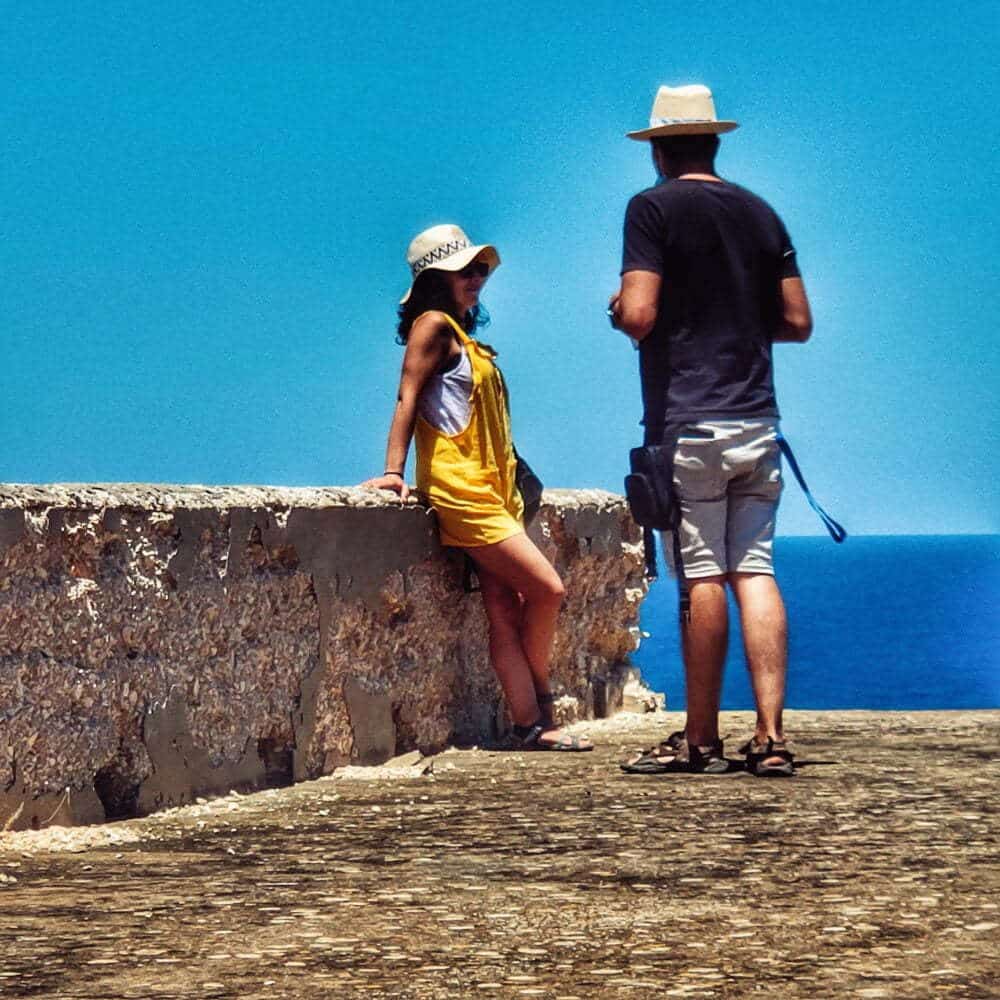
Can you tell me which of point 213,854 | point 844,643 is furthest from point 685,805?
point 844,643

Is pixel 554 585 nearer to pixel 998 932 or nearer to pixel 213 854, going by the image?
pixel 213 854

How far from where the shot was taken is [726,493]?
540 cm

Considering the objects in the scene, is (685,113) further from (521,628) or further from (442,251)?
(521,628)

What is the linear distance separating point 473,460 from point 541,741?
90 centimetres

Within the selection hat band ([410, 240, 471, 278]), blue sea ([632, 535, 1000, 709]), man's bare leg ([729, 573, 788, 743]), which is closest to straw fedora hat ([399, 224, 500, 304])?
hat band ([410, 240, 471, 278])

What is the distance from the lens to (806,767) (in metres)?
5.43

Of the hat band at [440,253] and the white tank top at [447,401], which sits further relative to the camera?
the hat band at [440,253]

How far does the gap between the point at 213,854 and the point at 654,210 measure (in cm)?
215

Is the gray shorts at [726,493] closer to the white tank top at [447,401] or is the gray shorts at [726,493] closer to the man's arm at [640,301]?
the man's arm at [640,301]

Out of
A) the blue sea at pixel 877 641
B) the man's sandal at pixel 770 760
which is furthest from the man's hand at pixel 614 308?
the blue sea at pixel 877 641

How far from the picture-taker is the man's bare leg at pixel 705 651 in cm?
530

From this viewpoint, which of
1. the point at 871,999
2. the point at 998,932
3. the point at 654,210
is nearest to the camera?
the point at 871,999

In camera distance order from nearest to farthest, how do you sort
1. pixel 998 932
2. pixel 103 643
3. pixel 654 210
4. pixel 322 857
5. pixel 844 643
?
1. pixel 998 932
2. pixel 322 857
3. pixel 103 643
4. pixel 654 210
5. pixel 844 643

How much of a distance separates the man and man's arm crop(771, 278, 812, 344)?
0.10 meters
